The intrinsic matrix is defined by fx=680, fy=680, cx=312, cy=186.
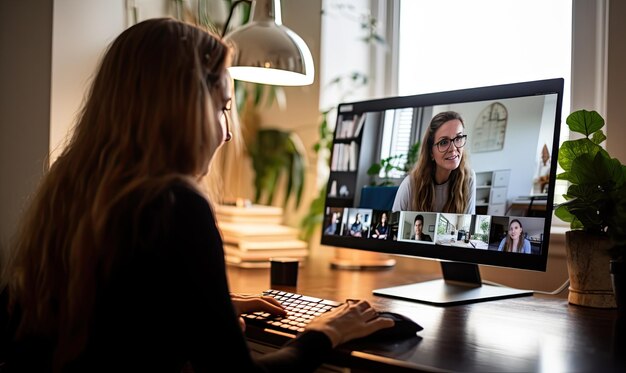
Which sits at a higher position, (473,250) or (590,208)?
(590,208)

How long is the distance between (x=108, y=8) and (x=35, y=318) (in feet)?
4.62

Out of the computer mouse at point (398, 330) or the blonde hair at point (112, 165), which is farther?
the computer mouse at point (398, 330)

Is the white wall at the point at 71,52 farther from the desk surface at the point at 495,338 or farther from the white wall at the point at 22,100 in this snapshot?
the desk surface at the point at 495,338

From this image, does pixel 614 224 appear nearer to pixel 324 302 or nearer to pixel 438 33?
pixel 324 302

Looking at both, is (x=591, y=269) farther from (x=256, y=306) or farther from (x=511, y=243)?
(x=256, y=306)

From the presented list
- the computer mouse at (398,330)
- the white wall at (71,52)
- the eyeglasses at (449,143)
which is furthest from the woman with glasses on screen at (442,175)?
the white wall at (71,52)

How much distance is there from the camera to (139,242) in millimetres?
895

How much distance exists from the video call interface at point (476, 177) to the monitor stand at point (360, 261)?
26 centimetres

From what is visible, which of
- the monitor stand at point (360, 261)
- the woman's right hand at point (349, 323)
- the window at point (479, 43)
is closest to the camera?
the woman's right hand at point (349, 323)

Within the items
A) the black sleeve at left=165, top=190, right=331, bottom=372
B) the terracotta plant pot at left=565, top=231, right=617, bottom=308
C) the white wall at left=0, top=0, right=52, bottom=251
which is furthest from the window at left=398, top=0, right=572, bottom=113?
the black sleeve at left=165, top=190, right=331, bottom=372

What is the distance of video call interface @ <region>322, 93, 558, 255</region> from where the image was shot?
1414mm

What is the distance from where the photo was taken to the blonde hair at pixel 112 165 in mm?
932

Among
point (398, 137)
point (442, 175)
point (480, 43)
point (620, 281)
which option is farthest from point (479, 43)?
point (620, 281)

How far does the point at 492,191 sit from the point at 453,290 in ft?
0.89
